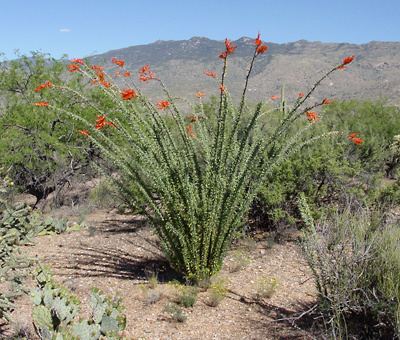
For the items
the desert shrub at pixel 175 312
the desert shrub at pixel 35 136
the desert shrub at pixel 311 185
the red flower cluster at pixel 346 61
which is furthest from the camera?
the desert shrub at pixel 35 136

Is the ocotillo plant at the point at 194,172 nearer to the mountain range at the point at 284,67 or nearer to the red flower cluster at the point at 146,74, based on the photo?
the red flower cluster at the point at 146,74

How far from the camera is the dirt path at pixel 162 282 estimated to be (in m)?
5.16

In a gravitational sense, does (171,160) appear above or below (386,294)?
above

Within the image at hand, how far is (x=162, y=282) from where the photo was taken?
6438 millimetres

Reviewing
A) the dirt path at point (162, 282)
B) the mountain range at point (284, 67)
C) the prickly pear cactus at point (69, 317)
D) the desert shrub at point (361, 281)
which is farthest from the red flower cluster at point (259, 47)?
the mountain range at point (284, 67)

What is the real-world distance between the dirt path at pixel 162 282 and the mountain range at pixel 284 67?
2172 inches

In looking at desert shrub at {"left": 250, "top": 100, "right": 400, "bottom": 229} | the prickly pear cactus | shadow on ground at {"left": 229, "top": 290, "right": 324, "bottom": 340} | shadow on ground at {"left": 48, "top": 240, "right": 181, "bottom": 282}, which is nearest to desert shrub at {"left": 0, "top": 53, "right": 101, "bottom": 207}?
shadow on ground at {"left": 48, "top": 240, "right": 181, "bottom": 282}

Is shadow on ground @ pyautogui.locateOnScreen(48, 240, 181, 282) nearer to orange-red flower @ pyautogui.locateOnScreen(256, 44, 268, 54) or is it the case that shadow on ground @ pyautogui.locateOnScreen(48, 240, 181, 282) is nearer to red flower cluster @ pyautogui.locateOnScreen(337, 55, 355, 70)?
orange-red flower @ pyautogui.locateOnScreen(256, 44, 268, 54)

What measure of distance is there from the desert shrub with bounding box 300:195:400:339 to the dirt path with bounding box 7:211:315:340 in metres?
0.42

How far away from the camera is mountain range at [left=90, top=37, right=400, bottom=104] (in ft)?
263

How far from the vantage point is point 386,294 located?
14.2 feet

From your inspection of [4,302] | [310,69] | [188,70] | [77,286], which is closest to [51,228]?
[77,286]

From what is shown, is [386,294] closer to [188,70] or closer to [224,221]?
[224,221]

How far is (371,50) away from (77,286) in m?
161
